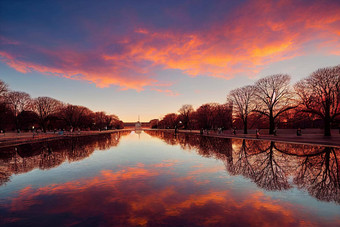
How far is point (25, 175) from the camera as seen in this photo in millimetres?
10805

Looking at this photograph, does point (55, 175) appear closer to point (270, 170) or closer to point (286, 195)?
point (286, 195)

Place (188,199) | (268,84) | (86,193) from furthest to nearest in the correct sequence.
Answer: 1. (268,84)
2. (86,193)
3. (188,199)

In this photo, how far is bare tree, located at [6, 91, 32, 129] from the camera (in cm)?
6225

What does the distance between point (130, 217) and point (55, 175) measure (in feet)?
25.4

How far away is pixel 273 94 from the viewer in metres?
43.3

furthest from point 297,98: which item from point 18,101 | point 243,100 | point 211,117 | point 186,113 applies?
point 18,101

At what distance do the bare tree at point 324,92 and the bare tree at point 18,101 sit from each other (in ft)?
284

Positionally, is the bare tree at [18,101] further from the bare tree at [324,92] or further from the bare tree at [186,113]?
the bare tree at [324,92]

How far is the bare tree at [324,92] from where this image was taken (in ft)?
109

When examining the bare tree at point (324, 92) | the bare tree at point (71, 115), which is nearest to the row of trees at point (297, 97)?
the bare tree at point (324, 92)

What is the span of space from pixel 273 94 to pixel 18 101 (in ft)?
274

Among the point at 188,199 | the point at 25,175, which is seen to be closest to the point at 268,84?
the point at 188,199

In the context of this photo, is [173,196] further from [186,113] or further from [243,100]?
[186,113]

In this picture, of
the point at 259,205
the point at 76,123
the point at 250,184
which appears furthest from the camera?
the point at 76,123
